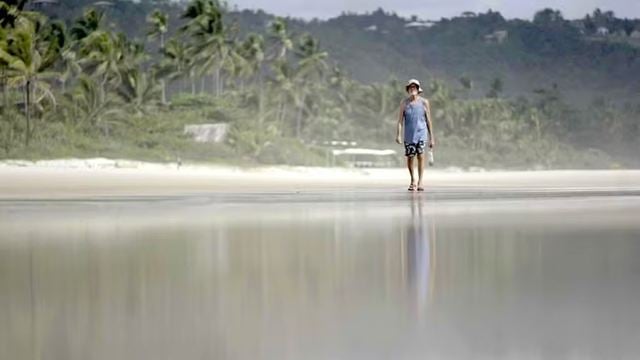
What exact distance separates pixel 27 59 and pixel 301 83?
20194 mm

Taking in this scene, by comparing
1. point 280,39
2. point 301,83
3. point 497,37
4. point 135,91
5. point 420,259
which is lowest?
point 420,259

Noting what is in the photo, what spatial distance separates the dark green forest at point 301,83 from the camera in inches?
1463

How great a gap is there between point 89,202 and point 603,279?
7.50 m

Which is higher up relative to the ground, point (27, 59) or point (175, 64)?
point (175, 64)

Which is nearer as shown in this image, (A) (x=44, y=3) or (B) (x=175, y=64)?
(B) (x=175, y=64)

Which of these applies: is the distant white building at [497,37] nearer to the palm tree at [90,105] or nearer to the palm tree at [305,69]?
the palm tree at [305,69]

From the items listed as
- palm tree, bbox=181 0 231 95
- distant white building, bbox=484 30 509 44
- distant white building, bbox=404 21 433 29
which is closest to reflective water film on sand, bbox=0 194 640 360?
palm tree, bbox=181 0 231 95

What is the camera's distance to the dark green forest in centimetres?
3716

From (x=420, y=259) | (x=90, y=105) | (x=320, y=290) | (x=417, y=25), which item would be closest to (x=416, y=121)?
(x=420, y=259)

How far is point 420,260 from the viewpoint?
4344 mm

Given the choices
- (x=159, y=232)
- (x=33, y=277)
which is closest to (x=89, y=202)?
(x=159, y=232)

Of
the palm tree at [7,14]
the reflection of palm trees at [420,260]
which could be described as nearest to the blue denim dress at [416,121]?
the reflection of palm trees at [420,260]

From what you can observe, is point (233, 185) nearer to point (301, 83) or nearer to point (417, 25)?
point (301, 83)

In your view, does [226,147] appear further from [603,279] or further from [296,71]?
[603,279]
